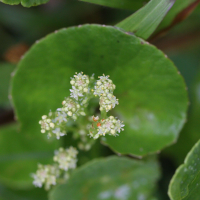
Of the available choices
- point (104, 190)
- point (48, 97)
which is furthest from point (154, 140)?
point (48, 97)

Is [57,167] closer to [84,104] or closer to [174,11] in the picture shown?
[84,104]

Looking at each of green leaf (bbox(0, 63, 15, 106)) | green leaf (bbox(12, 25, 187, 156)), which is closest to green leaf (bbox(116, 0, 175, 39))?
green leaf (bbox(12, 25, 187, 156))

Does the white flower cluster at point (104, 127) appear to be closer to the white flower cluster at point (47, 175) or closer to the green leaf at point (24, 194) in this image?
the white flower cluster at point (47, 175)

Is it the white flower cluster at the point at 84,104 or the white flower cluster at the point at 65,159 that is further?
the white flower cluster at the point at 65,159

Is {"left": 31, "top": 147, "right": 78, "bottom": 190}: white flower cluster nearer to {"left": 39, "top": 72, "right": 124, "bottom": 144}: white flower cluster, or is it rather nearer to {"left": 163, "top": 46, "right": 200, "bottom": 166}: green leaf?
{"left": 39, "top": 72, "right": 124, "bottom": 144}: white flower cluster

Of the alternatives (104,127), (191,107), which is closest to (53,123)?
(104,127)

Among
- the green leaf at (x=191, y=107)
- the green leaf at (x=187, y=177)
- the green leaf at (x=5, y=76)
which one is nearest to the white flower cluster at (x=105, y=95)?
the green leaf at (x=187, y=177)

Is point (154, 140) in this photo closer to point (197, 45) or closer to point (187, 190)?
point (187, 190)
